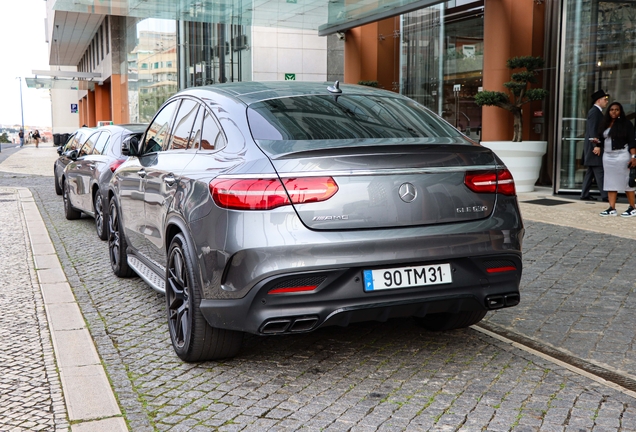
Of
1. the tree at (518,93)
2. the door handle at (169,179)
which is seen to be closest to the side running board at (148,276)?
the door handle at (169,179)

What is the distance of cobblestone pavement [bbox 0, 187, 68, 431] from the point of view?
11.6ft

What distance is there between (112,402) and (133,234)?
2.39m

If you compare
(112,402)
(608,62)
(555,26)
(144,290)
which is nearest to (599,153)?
(608,62)

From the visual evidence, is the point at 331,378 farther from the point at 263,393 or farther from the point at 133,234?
the point at 133,234

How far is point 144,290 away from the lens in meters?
6.38

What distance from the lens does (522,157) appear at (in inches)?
551

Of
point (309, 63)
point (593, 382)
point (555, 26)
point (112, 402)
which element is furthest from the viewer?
point (309, 63)

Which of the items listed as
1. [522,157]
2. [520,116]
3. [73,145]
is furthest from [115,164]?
[520,116]

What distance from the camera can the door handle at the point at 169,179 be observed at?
4541 millimetres

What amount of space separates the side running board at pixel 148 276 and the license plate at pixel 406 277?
5.51ft

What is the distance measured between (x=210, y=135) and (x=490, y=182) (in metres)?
1.72

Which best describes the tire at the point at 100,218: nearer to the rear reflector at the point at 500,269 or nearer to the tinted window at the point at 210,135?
the tinted window at the point at 210,135

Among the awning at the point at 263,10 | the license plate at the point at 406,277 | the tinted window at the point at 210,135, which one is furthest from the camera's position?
the awning at the point at 263,10

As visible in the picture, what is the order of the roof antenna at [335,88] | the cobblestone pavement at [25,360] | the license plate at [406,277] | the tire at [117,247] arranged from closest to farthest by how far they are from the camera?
the cobblestone pavement at [25,360] → the license plate at [406,277] → the roof antenna at [335,88] → the tire at [117,247]
